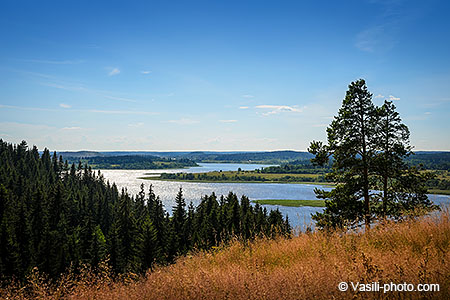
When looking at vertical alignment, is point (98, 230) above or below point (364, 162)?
below

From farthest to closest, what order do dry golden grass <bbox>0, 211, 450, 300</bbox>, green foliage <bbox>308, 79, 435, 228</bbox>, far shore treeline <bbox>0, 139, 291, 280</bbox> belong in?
far shore treeline <bbox>0, 139, 291, 280</bbox> < green foliage <bbox>308, 79, 435, 228</bbox> < dry golden grass <bbox>0, 211, 450, 300</bbox>

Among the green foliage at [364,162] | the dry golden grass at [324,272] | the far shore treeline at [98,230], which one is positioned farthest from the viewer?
the far shore treeline at [98,230]

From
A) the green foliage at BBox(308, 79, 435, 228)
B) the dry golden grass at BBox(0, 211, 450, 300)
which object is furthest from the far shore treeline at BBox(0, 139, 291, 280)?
the dry golden grass at BBox(0, 211, 450, 300)

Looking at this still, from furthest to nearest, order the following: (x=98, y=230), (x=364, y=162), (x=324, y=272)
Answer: (x=98, y=230), (x=364, y=162), (x=324, y=272)

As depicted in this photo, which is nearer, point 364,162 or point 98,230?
point 364,162

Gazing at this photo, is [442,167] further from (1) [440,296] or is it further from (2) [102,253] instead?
(1) [440,296]

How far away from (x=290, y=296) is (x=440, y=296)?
2182 mm

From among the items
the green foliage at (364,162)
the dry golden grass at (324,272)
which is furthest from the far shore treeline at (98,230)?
the dry golden grass at (324,272)

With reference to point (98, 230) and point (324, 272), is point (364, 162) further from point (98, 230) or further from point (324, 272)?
point (98, 230)

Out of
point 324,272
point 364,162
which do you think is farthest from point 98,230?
point 324,272

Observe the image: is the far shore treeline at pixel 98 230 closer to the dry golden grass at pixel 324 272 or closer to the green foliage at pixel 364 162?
the green foliage at pixel 364 162

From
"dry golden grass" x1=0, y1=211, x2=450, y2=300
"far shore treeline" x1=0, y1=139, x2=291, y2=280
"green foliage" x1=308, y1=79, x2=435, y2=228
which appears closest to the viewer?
"dry golden grass" x1=0, y1=211, x2=450, y2=300

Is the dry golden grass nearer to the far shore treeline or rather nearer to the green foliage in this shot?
the green foliage

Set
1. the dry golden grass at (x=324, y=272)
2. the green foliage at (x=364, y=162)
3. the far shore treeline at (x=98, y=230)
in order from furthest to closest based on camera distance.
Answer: the far shore treeline at (x=98, y=230) → the green foliage at (x=364, y=162) → the dry golden grass at (x=324, y=272)
